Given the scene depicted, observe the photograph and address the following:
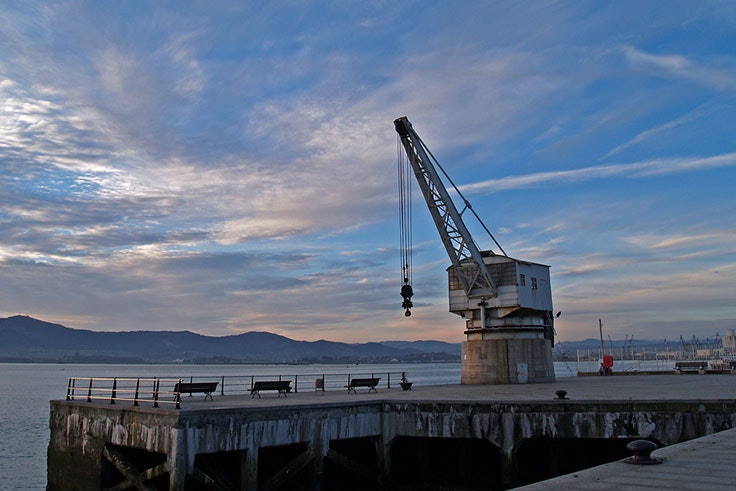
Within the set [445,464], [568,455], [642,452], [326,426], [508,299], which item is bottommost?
[445,464]

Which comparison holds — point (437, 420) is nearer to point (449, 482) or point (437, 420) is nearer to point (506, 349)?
point (449, 482)

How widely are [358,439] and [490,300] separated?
20175mm

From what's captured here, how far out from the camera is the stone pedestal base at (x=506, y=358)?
137 ft

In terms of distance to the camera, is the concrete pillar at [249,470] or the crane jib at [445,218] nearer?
the concrete pillar at [249,470]

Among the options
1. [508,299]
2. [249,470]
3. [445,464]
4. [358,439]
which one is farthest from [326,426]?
[508,299]

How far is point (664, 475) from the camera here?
9.88m

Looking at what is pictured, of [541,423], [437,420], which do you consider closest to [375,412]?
[437,420]

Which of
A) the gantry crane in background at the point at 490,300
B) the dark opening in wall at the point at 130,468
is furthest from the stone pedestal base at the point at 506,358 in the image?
the dark opening in wall at the point at 130,468

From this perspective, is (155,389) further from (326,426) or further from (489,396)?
(489,396)

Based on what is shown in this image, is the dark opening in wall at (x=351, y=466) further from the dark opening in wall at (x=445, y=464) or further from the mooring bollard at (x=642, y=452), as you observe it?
the mooring bollard at (x=642, y=452)

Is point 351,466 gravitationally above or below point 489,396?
below

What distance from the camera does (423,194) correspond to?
45.5 metres

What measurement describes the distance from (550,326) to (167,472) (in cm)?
3275

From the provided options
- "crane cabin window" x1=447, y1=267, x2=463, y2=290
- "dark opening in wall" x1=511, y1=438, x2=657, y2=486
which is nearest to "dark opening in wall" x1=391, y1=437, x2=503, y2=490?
"dark opening in wall" x1=511, y1=438, x2=657, y2=486
